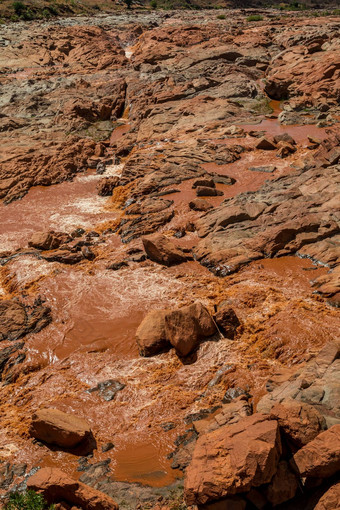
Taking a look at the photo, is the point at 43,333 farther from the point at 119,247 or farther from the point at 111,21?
the point at 111,21

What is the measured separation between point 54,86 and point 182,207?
25409mm

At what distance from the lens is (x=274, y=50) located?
38500 millimetres

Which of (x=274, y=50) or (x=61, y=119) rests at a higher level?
(x=274, y=50)

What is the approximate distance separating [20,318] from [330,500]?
413 inches

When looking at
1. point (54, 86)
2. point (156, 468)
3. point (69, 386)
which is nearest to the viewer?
point (156, 468)

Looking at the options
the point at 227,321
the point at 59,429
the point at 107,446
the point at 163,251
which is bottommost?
the point at 107,446

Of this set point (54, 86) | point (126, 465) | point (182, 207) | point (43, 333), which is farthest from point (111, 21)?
point (126, 465)

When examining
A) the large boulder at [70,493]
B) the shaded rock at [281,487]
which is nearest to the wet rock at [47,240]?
the large boulder at [70,493]

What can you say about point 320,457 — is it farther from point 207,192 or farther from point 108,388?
point 207,192

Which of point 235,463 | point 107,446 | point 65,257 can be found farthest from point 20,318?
point 235,463

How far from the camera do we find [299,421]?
6.04 metres

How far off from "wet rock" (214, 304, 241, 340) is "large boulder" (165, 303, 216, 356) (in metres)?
0.23

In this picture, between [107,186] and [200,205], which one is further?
[107,186]

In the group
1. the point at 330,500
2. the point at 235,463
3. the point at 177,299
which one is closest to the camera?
the point at 330,500
